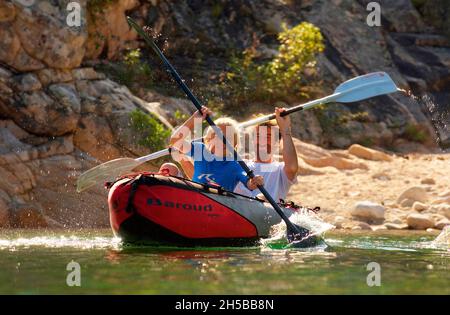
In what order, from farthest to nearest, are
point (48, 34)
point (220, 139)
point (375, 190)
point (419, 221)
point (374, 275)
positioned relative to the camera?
point (375, 190), point (48, 34), point (419, 221), point (220, 139), point (374, 275)

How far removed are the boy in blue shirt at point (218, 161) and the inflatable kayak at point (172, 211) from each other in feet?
0.97

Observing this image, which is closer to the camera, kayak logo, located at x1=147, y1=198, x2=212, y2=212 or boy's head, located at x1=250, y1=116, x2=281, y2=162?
kayak logo, located at x1=147, y1=198, x2=212, y2=212

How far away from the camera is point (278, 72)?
14.5 meters

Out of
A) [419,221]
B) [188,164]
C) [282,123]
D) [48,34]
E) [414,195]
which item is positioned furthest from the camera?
[414,195]

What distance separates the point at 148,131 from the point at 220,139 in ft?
13.9

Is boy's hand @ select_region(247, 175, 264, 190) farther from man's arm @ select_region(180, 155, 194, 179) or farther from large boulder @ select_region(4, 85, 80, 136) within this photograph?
large boulder @ select_region(4, 85, 80, 136)

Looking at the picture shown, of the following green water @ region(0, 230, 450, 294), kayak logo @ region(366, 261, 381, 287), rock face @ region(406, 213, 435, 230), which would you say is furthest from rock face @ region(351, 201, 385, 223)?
kayak logo @ region(366, 261, 381, 287)

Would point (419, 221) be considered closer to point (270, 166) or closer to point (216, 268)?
point (270, 166)

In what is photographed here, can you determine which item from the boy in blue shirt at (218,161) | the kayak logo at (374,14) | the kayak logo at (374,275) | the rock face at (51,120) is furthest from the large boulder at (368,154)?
the kayak logo at (374,275)

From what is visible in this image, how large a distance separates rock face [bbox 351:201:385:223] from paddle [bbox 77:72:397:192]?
286cm

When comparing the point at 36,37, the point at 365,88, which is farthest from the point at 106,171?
the point at 36,37

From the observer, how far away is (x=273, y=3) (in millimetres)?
16500

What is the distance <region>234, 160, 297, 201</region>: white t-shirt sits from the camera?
7.29m

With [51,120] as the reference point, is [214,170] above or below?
below
